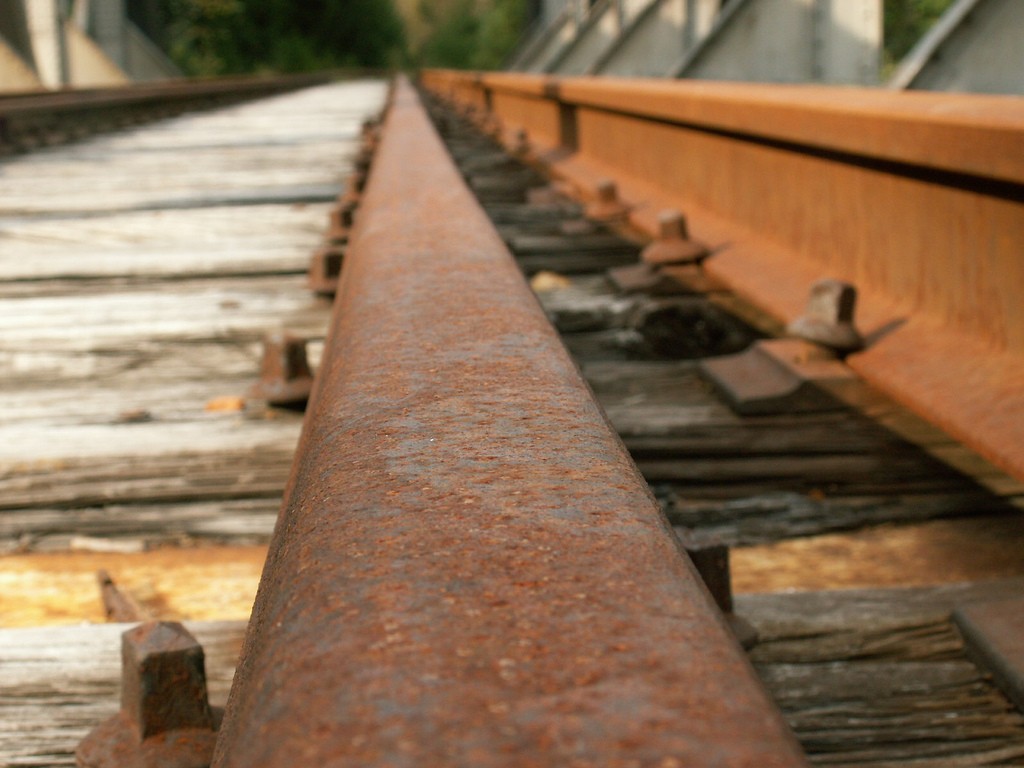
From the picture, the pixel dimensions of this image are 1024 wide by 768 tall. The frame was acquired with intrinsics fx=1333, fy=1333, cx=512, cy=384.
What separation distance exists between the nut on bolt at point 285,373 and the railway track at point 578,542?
167 millimetres

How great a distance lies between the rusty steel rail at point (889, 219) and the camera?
1760mm

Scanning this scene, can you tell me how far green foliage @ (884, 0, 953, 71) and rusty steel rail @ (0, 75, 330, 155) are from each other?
14.0 meters

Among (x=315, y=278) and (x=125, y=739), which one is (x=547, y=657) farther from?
(x=315, y=278)

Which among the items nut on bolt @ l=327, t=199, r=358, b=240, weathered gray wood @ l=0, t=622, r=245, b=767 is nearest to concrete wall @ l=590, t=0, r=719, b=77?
nut on bolt @ l=327, t=199, r=358, b=240

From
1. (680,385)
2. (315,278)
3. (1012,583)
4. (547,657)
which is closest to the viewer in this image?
(547,657)

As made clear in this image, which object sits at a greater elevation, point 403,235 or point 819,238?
point 403,235

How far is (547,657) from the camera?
43 cm

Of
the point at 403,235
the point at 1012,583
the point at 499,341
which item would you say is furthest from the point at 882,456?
the point at 499,341

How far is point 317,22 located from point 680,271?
48.6 m

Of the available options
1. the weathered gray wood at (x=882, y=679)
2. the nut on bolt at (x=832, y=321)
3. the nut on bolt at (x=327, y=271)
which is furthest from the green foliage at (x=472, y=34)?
the weathered gray wood at (x=882, y=679)

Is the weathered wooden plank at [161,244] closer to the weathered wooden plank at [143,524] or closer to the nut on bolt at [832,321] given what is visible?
the nut on bolt at [832,321]

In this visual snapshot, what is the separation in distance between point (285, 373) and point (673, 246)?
4.64ft

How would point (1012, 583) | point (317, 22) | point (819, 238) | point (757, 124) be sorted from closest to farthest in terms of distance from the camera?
point (1012, 583), point (819, 238), point (757, 124), point (317, 22)

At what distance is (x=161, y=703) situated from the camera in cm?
89
